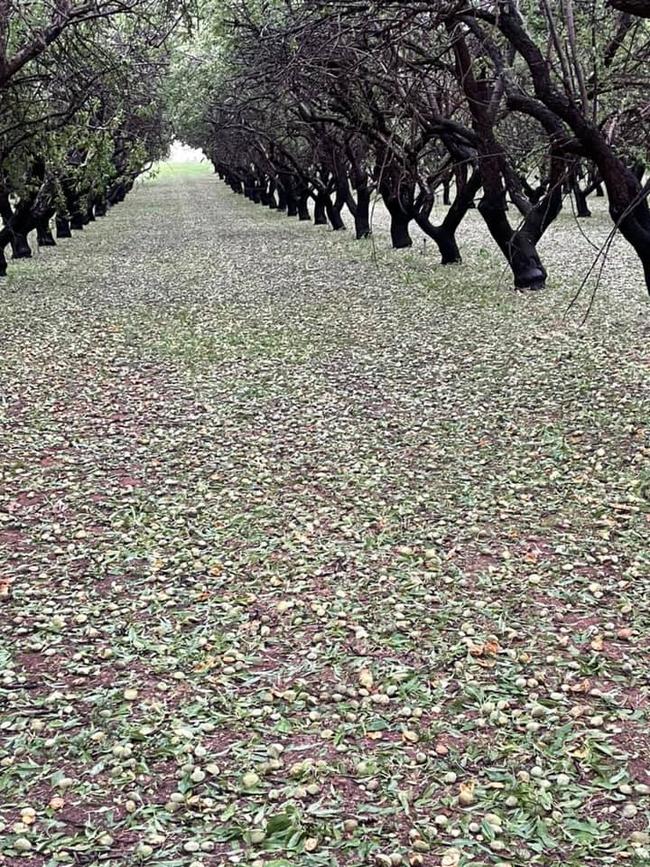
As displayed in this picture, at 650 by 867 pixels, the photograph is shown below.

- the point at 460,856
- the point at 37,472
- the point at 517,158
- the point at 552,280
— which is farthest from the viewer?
the point at 517,158

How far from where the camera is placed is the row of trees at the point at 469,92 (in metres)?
9.55

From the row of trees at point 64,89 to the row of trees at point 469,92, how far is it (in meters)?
1.84

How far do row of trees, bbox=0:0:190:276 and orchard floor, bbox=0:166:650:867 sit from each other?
435 centimetres

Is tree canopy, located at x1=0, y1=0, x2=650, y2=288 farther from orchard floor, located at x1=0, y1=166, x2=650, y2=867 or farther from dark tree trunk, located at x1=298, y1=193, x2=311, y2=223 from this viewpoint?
dark tree trunk, located at x1=298, y1=193, x2=311, y2=223

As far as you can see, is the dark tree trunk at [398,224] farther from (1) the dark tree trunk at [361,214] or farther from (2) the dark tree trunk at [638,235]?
(2) the dark tree trunk at [638,235]

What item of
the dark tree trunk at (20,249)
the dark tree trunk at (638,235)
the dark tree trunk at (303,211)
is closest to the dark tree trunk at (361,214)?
the dark tree trunk at (20,249)

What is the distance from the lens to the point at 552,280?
49.2 ft

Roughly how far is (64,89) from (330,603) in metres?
15.4

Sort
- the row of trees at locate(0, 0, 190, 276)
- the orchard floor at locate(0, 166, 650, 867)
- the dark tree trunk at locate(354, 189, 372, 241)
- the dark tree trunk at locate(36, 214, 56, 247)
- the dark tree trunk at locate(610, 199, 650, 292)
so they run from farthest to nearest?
the dark tree trunk at locate(36, 214, 56, 247) < the dark tree trunk at locate(354, 189, 372, 241) < the row of trees at locate(0, 0, 190, 276) < the dark tree trunk at locate(610, 199, 650, 292) < the orchard floor at locate(0, 166, 650, 867)

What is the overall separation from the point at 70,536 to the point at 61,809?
9.01 ft

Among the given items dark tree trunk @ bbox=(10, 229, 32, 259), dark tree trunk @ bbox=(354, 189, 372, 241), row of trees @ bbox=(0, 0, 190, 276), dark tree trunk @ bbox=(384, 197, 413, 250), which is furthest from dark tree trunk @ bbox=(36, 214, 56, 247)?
dark tree trunk @ bbox=(384, 197, 413, 250)

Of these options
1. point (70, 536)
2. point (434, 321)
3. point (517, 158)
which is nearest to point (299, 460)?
point (70, 536)

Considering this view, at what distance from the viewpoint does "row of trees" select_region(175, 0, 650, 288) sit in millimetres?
9555

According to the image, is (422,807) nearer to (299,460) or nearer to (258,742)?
(258,742)
